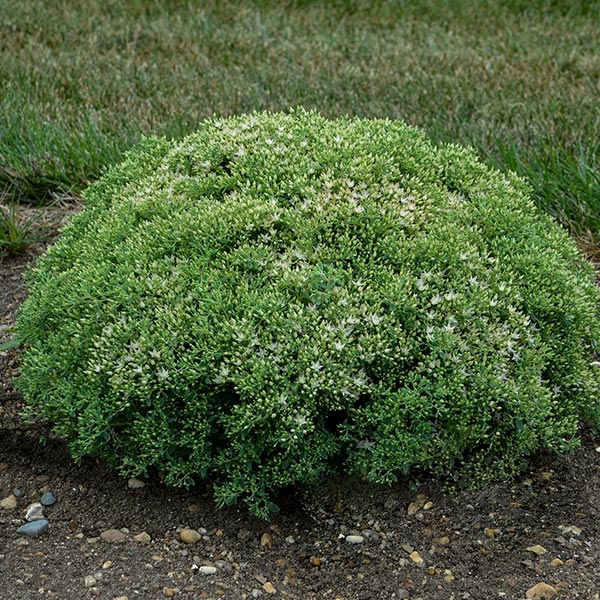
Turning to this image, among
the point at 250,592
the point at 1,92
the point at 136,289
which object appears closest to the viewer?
the point at 250,592

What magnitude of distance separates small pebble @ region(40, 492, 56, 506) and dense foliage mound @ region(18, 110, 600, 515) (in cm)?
18

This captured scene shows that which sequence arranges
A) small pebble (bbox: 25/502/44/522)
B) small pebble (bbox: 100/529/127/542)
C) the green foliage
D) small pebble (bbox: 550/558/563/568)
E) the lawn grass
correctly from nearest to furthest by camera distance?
small pebble (bbox: 550/558/563/568)
small pebble (bbox: 100/529/127/542)
small pebble (bbox: 25/502/44/522)
the green foliage
the lawn grass

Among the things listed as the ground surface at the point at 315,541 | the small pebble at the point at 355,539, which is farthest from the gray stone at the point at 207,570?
the small pebble at the point at 355,539

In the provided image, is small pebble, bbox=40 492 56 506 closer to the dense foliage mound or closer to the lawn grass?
the dense foliage mound

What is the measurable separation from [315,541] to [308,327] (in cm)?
71

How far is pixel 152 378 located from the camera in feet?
9.00

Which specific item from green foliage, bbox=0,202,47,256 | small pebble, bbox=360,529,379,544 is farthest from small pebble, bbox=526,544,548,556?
green foliage, bbox=0,202,47,256

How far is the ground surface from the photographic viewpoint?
106 inches

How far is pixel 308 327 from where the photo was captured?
9.02ft

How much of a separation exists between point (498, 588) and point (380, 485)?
20.6 inches

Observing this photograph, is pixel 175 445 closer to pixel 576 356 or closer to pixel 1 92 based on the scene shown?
pixel 576 356

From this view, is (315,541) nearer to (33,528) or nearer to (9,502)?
(33,528)

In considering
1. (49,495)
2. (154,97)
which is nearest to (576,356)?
(49,495)

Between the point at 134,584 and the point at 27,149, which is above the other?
the point at 27,149
